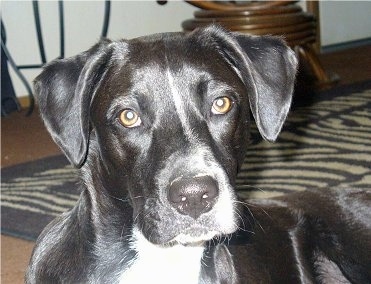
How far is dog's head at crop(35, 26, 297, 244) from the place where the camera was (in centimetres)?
182

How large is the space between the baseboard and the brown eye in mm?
8420

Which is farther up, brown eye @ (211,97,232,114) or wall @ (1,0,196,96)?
brown eye @ (211,97,232,114)

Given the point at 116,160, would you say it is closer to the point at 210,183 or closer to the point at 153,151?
the point at 153,151

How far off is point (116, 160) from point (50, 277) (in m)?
0.40

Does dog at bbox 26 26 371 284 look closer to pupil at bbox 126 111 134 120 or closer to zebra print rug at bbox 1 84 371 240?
pupil at bbox 126 111 134 120

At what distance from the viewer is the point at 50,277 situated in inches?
79.3

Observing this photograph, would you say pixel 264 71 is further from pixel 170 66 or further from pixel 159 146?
pixel 159 146

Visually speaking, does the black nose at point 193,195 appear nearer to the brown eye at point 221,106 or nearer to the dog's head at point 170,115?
the dog's head at point 170,115

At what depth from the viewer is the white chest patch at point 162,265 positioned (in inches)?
81.9

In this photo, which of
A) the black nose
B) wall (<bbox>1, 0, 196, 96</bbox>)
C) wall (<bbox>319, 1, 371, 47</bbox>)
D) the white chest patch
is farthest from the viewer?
wall (<bbox>319, 1, 371, 47</bbox>)

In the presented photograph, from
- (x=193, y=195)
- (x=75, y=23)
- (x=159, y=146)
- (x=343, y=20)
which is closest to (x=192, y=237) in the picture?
(x=193, y=195)

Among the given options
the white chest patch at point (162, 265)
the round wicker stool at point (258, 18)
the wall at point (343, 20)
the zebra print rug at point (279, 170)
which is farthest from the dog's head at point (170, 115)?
the wall at point (343, 20)

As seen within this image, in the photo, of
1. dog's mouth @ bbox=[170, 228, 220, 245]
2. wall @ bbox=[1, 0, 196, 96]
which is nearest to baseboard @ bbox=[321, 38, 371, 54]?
wall @ bbox=[1, 0, 196, 96]

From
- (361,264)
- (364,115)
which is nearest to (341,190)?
(361,264)
